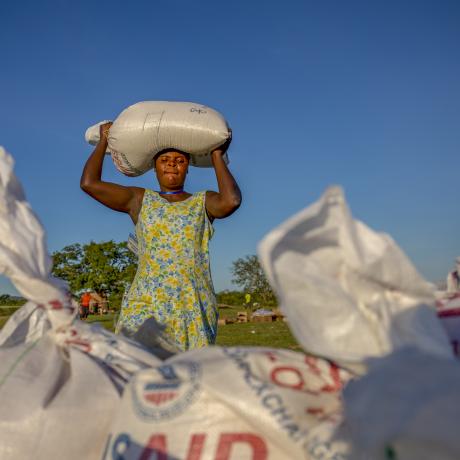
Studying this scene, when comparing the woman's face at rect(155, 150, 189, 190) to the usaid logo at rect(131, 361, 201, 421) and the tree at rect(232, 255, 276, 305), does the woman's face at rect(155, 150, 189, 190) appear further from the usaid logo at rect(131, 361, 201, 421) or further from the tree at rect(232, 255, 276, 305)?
the tree at rect(232, 255, 276, 305)

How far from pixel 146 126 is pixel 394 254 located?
74.2 inches

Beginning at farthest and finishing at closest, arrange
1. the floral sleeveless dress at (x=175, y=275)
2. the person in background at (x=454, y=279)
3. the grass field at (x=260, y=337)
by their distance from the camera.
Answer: the grass field at (x=260, y=337) < the floral sleeveless dress at (x=175, y=275) < the person in background at (x=454, y=279)

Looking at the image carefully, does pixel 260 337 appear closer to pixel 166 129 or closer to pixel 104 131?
pixel 104 131

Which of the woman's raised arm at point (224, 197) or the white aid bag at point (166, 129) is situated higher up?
the white aid bag at point (166, 129)

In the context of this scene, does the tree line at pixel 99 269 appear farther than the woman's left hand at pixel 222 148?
Yes

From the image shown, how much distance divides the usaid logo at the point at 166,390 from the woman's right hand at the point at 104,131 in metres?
1.87

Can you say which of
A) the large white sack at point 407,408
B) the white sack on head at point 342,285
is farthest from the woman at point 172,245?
the large white sack at point 407,408

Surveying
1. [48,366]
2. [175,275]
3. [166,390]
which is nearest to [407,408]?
[166,390]

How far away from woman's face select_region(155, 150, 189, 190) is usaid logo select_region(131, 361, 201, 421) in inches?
64.8

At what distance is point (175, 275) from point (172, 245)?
15 cm

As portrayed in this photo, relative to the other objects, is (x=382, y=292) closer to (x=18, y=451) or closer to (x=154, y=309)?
(x=18, y=451)

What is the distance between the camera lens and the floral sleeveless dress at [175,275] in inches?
98.6

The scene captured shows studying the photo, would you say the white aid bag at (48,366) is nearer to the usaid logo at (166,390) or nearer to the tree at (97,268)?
the usaid logo at (166,390)

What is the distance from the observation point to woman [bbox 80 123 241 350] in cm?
252
